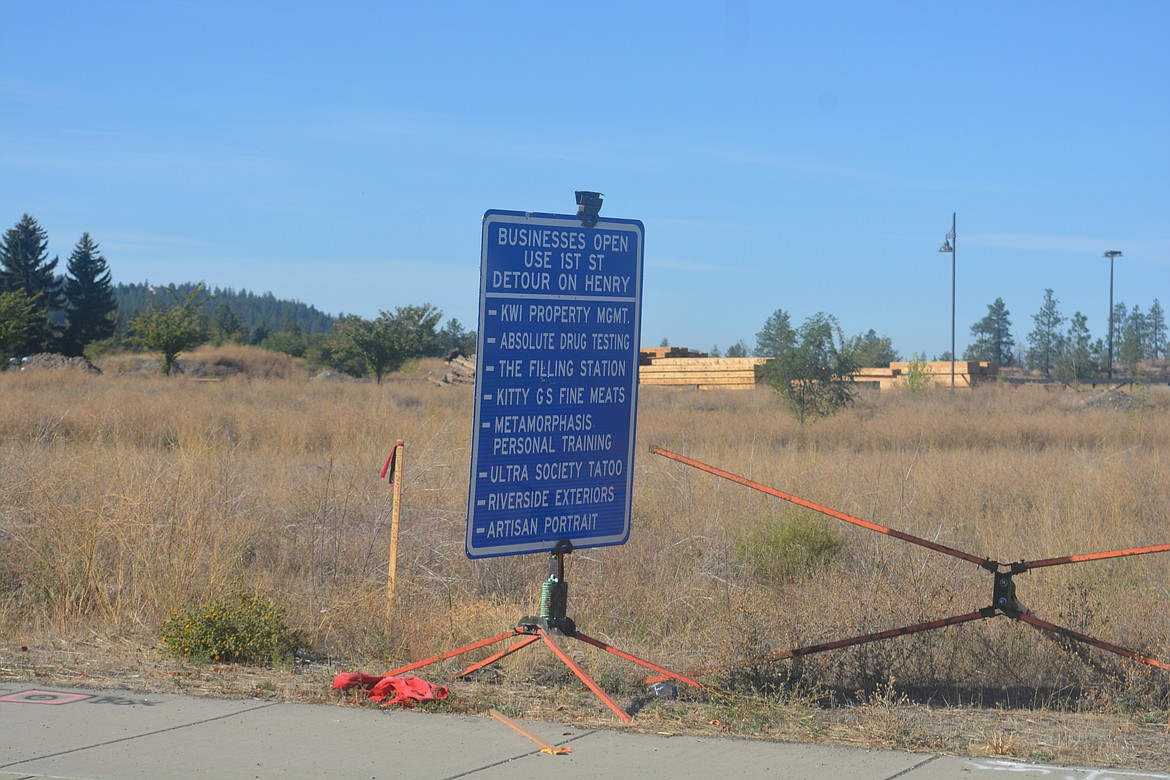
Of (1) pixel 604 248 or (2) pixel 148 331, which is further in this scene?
(2) pixel 148 331

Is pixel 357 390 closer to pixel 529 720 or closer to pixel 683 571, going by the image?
pixel 683 571

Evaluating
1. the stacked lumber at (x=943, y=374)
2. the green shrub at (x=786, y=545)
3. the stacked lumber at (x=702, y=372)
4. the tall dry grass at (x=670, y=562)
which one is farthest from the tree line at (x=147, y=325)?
the green shrub at (x=786, y=545)

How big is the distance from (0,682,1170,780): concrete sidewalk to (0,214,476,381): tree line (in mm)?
40808

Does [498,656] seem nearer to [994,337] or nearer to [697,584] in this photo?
[697,584]

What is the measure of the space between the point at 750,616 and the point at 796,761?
5.45 ft

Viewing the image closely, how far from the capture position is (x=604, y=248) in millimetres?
6172

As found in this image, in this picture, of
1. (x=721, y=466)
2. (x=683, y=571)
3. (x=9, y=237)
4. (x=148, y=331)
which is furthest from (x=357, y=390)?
(x=9, y=237)

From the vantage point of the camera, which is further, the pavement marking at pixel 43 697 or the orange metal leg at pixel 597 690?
the pavement marking at pixel 43 697

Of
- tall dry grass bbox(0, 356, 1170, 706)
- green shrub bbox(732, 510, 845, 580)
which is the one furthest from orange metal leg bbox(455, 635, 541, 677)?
green shrub bbox(732, 510, 845, 580)

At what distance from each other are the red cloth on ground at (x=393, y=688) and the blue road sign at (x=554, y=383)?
82cm

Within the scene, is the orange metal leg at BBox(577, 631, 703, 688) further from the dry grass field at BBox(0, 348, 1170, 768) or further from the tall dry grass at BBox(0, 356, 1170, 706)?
the tall dry grass at BBox(0, 356, 1170, 706)

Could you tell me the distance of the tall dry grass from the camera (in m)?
6.90

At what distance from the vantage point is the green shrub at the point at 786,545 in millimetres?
9898

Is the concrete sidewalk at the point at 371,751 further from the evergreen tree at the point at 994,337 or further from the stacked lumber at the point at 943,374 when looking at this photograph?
the evergreen tree at the point at 994,337
